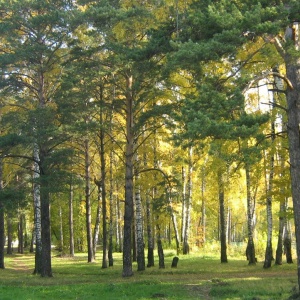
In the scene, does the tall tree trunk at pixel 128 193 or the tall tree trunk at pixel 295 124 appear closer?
the tall tree trunk at pixel 295 124

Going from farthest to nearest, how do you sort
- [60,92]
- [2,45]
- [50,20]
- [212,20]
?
1. [2,45]
2. [60,92]
3. [50,20]
4. [212,20]

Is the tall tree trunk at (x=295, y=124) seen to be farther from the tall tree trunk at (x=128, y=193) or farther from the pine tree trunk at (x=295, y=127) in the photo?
the tall tree trunk at (x=128, y=193)

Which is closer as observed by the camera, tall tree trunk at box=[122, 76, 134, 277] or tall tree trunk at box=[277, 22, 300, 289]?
tall tree trunk at box=[277, 22, 300, 289]

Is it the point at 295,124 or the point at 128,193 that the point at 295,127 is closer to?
the point at 295,124

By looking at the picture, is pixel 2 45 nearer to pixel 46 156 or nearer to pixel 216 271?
pixel 46 156

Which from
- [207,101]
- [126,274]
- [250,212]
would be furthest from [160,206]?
[207,101]

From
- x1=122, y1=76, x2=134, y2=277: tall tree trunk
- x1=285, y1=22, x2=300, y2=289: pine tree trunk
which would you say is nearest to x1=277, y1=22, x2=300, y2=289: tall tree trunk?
x1=285, y1=22, x2=300, y2=289: pine tree trunk

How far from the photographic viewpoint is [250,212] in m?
23.3

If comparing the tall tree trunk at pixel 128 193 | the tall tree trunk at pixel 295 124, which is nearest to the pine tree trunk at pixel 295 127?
the tall tree trunk at pixel 295 124

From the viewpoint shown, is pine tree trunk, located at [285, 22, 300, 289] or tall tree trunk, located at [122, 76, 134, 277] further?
tall tree trunk, located at [122, 76, 134, 277]

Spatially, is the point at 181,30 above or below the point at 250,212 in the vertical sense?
above

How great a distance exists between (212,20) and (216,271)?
13.6 m

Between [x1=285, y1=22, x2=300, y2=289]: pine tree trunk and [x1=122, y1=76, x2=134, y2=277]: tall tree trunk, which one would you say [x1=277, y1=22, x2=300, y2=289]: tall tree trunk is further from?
[x1=122, y1=76, x2=134, y2=277]: tall tree trunk

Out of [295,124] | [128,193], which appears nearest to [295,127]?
[295,124]
